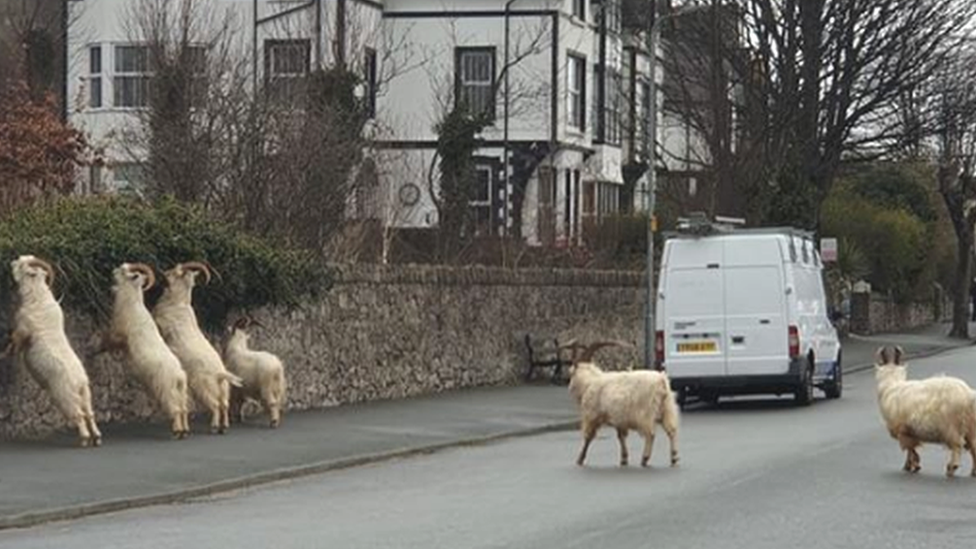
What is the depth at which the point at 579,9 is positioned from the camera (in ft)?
168

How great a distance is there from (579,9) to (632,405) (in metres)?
35.0

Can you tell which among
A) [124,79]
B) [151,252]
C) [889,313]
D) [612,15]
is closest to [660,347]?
[151,252]

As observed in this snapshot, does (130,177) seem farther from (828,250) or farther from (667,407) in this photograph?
(828,250)

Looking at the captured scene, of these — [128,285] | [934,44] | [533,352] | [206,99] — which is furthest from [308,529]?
[934,44]

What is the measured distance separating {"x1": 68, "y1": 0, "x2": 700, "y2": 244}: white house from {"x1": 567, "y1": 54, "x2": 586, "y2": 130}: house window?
0.14ft

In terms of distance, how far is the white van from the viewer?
2614 cm

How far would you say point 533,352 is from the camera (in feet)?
105

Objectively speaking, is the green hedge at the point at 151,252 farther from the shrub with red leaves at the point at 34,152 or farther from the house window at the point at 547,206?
the house window at the point at 547,206

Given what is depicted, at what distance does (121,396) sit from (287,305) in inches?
124

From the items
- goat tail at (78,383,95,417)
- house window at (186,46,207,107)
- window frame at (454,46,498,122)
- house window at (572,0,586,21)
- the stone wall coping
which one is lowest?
goat tail at (78,383,95,417)

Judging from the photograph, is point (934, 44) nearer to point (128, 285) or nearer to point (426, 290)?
point (426, 290)

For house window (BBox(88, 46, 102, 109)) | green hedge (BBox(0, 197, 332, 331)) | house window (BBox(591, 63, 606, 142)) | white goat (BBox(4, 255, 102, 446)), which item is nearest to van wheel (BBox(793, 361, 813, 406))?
green hedge (BBox(0, 197, 332, 331))

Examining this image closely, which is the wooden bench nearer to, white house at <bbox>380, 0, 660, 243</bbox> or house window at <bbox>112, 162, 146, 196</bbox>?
house window at <bbox>112, 162, 146, 196</bbox>

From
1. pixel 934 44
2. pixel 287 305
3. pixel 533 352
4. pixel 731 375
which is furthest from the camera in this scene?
pixel 934 44
